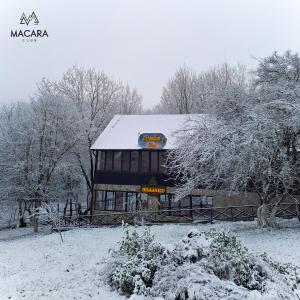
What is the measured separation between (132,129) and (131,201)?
20.5 feet

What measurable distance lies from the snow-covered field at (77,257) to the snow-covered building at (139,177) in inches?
169

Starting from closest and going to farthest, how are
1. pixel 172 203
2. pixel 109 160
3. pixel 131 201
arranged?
pixel 172 203 → pixel 131 201 → pixel 109 160

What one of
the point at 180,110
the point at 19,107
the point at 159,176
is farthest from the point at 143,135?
the point at 180,110

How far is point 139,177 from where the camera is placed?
90.2 feet

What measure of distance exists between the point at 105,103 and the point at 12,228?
58.3ft

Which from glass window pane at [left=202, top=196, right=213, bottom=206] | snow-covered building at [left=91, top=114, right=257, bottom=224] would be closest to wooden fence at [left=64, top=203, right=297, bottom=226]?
snow-covered building at [left=91, top=114, right=257, bottom=224]

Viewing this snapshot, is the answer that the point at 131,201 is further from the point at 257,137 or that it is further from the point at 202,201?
the point at 257,137

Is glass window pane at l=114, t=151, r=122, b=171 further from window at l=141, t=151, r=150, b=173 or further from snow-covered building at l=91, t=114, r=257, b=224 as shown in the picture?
window at l=141, t=151, r=150, b=173

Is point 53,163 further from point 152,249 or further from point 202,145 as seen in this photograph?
point 152,249

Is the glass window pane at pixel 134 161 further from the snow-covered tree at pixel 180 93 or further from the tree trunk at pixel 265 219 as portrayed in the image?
the snow-covered tree at pixel 180 93

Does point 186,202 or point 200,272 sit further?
point 186,202

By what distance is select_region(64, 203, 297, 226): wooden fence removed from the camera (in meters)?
23.2

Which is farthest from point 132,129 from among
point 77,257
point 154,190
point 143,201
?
point 77,257

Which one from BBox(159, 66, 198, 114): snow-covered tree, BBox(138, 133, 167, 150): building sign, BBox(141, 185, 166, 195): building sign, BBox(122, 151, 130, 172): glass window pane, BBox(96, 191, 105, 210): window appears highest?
BBox(159, 66, 198, 114): snow-covered tree
